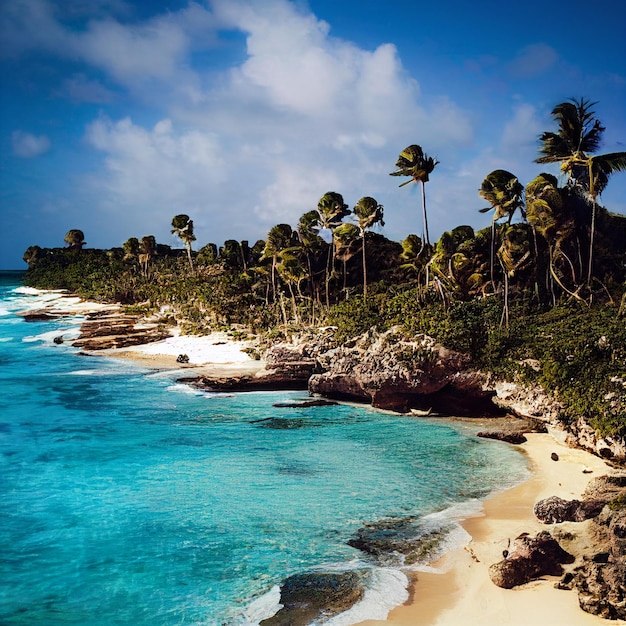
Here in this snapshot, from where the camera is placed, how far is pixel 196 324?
216 feet

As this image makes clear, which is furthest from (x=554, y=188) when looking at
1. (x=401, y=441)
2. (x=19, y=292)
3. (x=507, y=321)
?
(x=19, y=292)

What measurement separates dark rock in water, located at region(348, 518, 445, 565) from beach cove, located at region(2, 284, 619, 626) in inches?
30.1

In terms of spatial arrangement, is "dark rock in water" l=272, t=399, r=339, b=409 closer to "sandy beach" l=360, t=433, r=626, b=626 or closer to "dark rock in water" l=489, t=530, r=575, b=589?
"sandy beach" l=360, t=433, r=626, b=626

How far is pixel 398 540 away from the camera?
16.1 m

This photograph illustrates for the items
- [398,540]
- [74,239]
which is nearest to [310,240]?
[398,540]

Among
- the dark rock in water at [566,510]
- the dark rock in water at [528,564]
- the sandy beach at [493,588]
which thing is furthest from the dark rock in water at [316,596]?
the dark rock in water at [566,510]

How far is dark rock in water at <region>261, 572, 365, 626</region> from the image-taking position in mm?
12180

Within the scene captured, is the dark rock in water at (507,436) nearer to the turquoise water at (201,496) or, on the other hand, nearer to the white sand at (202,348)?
the turquoise water at (201,496)

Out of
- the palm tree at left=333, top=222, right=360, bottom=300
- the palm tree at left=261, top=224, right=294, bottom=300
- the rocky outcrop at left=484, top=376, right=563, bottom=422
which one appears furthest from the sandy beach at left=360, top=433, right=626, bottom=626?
the palm tree at left=261, top=224, right=294, bottom=300

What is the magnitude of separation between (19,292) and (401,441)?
122 metres

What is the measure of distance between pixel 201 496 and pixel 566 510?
1286cm

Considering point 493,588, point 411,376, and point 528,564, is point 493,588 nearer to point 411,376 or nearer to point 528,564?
point 528,564

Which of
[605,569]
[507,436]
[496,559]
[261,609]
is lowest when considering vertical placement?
[261,609]

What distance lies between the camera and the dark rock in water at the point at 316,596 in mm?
12180
